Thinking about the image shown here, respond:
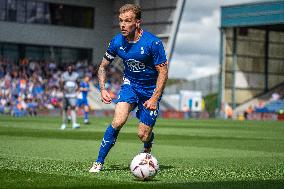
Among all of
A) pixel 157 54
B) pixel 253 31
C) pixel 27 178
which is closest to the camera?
pixel 27 178

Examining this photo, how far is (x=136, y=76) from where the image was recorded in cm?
1163

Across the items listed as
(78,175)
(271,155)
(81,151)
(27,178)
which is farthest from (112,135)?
(271,155)

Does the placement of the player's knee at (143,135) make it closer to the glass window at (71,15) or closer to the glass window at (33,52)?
the glass window at (33,52)

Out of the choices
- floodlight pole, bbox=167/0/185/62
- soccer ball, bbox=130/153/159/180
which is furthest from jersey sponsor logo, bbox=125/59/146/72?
floodlight pole, bbox=167/0/185/62

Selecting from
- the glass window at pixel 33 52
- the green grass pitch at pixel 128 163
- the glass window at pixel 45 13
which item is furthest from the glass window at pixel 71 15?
the green grass pitch at pixel 128 163

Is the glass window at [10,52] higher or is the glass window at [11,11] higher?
the glass window at [11,11]

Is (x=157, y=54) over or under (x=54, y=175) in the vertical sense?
over

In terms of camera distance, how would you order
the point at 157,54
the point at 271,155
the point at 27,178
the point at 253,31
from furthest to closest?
the point at 253,31 < the point at 271,155 < the point at 157,54 < the point at 27,178

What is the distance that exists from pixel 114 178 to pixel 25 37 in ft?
181

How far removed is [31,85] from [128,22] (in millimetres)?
45065

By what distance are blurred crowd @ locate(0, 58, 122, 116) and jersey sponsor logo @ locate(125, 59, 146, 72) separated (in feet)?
127

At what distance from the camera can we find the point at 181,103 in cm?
6606

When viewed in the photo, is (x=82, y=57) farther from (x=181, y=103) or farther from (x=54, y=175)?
(x=54, y=175)

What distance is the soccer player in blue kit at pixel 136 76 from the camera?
11195mm
